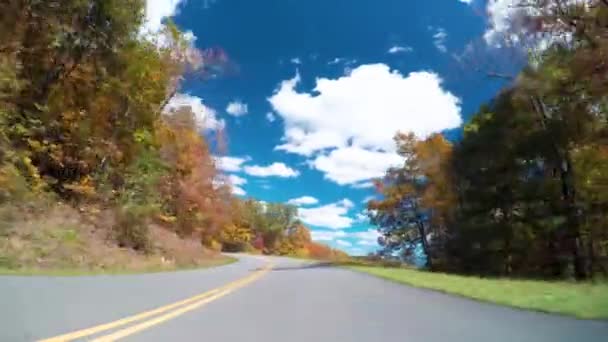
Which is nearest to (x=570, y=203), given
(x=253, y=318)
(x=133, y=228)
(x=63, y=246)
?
(x=133, y=228)

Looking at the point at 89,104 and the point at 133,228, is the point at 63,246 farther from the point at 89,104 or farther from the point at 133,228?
the point at 89,104

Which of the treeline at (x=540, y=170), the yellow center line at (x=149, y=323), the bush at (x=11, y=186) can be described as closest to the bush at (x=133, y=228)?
the bush at (x=11, y=186)

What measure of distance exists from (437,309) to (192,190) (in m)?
28.6

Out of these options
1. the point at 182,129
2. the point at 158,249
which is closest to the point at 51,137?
the point at 158,249

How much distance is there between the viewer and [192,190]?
113ft

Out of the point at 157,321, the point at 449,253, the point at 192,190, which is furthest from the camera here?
Answer: the point at 192,190

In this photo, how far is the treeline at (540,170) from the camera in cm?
1348

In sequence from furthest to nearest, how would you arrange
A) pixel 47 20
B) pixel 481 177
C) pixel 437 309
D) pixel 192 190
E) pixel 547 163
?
pixel 192 190, pixel 481 177, pixel 547 163, pixel 47 20, pixel 437 309

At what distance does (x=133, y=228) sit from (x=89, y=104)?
18.4ft

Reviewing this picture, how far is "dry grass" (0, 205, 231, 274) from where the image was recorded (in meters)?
12.4

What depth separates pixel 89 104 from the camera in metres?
20.5

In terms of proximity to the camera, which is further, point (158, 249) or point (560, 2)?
point (158, 249)

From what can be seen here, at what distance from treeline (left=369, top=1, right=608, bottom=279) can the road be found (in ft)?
28.5

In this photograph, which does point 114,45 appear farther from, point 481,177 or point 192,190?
point 481,177
